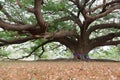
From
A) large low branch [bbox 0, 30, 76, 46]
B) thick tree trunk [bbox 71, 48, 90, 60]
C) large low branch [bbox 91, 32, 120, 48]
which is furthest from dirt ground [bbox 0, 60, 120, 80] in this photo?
large low branch [bbox 91, 32, 120, 48]

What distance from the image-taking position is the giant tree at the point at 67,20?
559 inches

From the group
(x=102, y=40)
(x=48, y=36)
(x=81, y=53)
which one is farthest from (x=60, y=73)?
(x=102, y=40)

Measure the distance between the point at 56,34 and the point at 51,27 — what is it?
2047 millimetres

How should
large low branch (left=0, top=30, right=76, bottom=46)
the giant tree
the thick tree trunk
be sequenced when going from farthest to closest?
the thick tree trunk, the giant tree, large low branch (left=0, top=30, right=76, bottom=46)

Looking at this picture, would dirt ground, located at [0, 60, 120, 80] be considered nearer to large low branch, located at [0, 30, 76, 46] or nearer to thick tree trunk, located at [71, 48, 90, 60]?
large low branch, located at [0, 30, 76, 46]

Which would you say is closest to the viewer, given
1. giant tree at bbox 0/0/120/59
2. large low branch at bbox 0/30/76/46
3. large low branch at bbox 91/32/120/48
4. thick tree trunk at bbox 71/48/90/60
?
large low branch at bbox 0/30/76/46

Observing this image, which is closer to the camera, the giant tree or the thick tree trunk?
the giant tree

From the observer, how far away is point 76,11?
17.3 meters

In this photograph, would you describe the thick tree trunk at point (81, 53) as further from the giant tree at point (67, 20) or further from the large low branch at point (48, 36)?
the large low branch at point (48, 36)

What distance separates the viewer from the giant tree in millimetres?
14195

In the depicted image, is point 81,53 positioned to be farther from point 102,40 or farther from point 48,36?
point 48,36

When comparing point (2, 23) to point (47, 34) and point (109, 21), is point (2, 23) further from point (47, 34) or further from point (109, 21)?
point (109, 21)

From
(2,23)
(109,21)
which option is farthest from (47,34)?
(109,21)

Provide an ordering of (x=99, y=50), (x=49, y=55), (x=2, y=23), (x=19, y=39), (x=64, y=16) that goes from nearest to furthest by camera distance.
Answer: (x=2, y=23) → (x=19, y=39) → (x=64, y=16) → (x=99, y=50) → (x=49, y=55)
